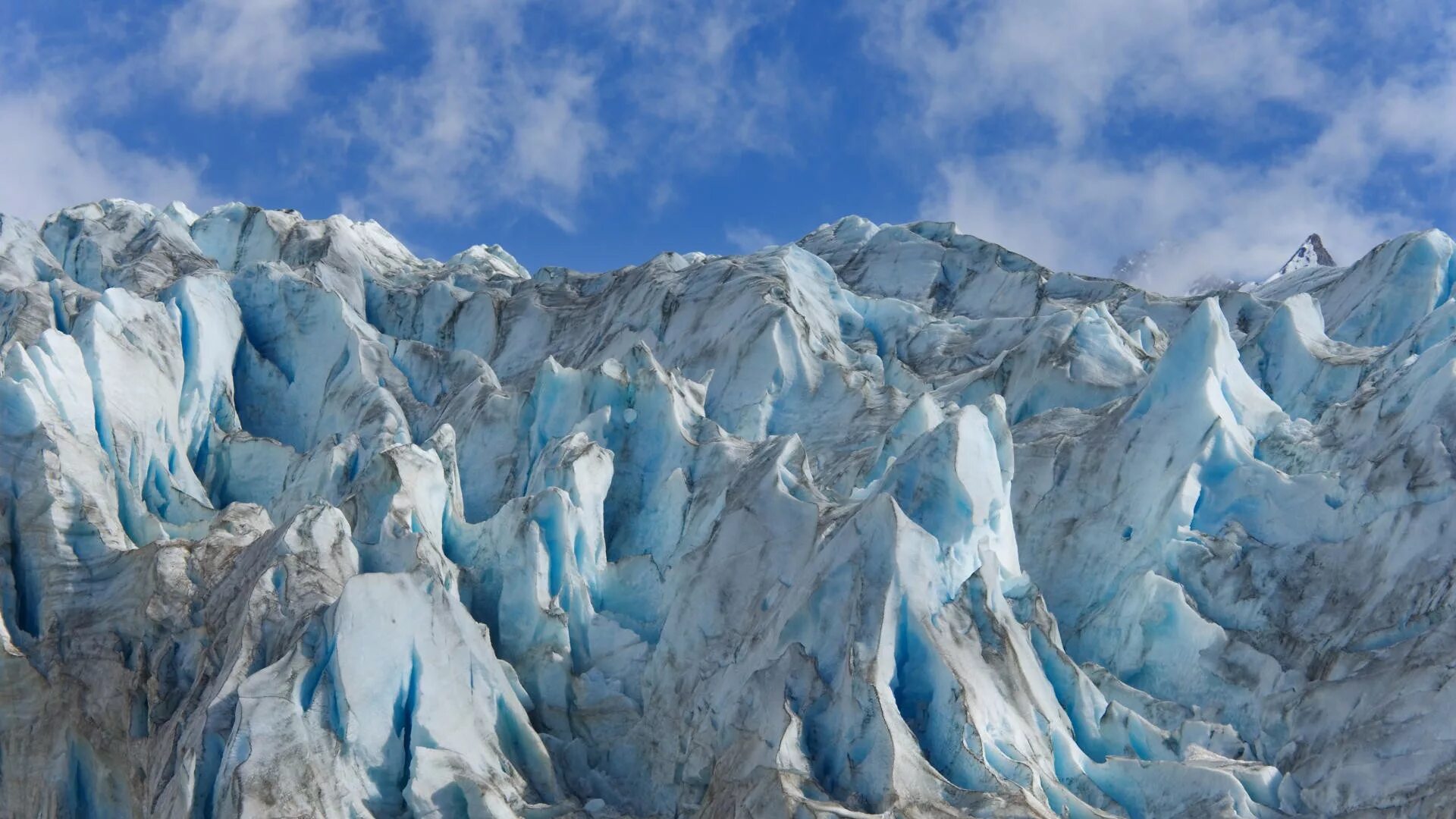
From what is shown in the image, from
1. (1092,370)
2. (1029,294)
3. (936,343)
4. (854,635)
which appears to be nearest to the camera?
(854,635)

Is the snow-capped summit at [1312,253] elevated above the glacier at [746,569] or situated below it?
above

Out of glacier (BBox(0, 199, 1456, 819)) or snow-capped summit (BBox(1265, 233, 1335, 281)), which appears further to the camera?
snow-capped summit (BBox(1265, 233, 1335, 281))

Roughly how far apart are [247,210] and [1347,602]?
96.1 feet

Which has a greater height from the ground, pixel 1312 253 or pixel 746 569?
pixel 1312 253

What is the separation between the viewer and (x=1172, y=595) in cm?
1638

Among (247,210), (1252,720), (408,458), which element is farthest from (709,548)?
(247,210)

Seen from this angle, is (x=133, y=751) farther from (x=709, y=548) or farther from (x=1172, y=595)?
(x=1172, y=595)

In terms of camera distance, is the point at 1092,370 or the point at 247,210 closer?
the point at 1092,370

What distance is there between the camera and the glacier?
13.8 m

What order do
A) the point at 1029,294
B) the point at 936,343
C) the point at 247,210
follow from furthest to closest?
the point at 247,210
the point at 1029,294
the point at 936,343

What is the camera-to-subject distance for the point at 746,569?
16.5 m

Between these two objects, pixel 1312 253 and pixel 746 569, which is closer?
pixel 746 569

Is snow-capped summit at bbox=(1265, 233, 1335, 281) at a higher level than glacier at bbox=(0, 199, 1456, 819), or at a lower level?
higher

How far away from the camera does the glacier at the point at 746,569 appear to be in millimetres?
13789
